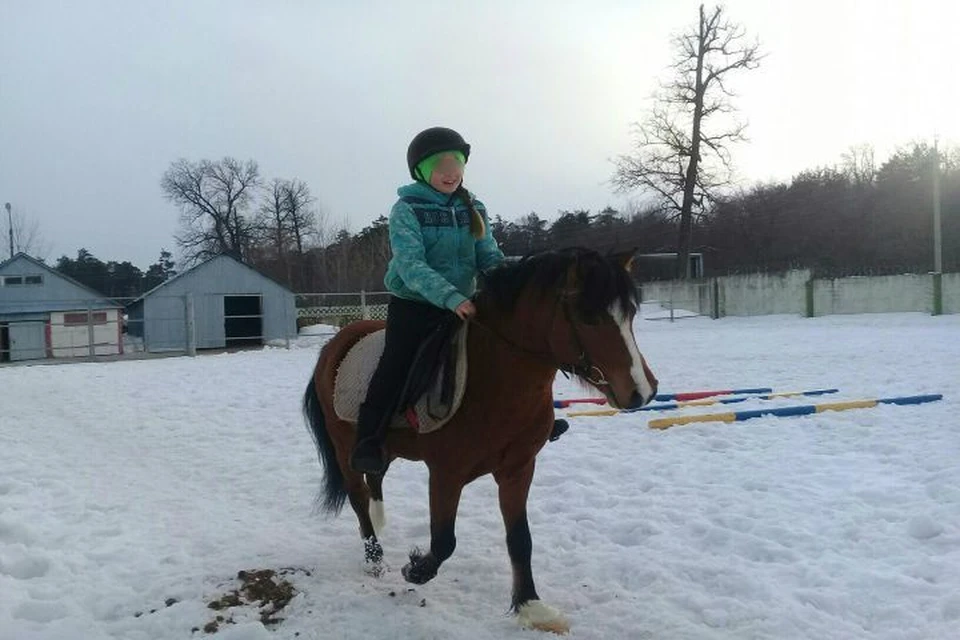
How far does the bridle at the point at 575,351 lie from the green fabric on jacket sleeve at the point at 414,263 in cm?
34

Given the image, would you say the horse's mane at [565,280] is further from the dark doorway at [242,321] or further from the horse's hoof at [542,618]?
the dark doorway at [242,321]

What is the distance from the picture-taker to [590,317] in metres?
2.70

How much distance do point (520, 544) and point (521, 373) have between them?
0.78 meters

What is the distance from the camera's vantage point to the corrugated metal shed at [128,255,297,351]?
26.0 meters

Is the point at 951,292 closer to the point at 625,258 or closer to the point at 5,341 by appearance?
the point at 625,258

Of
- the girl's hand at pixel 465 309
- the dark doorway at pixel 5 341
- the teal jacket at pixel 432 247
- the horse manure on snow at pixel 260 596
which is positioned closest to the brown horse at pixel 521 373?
the girl's hand at pixel 465 309

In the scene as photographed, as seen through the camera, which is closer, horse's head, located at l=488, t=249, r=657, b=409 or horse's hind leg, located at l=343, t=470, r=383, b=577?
horse's head, located at l=488, t=249, r=657, b=409

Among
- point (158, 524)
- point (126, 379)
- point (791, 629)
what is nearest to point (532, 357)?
point (791, 629)

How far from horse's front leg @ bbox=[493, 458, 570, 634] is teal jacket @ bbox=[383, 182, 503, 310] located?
2.74 ft

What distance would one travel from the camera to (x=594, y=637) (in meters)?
2.96

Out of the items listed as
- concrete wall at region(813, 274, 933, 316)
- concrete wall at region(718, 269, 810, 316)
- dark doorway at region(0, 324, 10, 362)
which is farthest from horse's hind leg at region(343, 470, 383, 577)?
dark doorway at region(0, 324, 10, 362)

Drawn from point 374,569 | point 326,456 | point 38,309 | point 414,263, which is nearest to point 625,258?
point 414,263

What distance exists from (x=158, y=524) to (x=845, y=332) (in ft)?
63.3

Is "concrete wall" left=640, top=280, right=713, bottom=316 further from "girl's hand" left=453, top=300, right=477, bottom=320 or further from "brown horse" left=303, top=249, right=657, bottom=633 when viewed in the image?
"girl's hand" left=453, top=300, right=477, bottom=320
